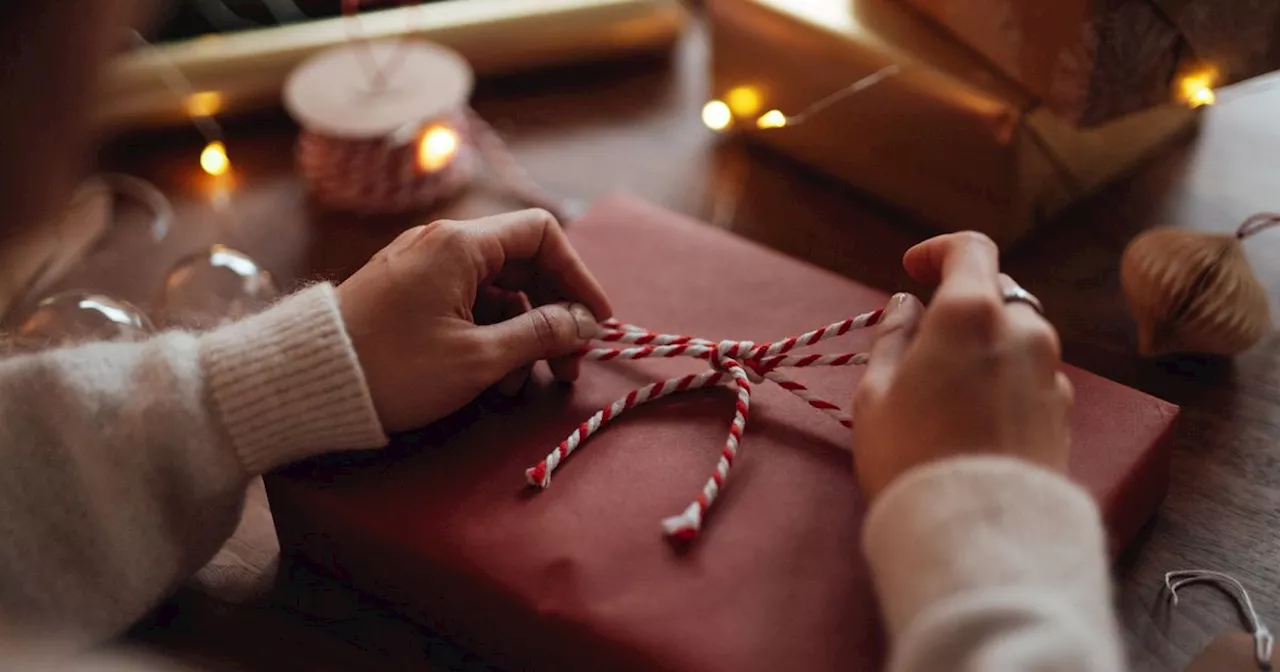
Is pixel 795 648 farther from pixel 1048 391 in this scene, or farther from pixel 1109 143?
pixel 1109 143

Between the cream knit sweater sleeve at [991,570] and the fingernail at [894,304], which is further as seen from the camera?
the fingernail at [894,304]

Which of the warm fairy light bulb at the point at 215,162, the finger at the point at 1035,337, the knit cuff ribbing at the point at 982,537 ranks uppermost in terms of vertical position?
the finger at the point at 1035,337

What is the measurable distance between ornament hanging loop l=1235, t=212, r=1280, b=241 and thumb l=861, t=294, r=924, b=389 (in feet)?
0.93

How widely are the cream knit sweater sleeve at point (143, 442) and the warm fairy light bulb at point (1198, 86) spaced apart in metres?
0.59

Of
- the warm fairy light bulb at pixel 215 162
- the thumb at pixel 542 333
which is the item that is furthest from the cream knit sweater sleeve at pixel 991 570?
the warm fairy light bulb at pixel 215 162

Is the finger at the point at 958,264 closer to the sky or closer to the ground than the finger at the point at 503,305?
closer to the sky

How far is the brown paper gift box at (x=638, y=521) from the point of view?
56 cm

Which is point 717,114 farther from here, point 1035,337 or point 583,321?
point 1035,337

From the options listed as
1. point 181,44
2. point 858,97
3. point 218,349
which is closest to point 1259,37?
point 858,97

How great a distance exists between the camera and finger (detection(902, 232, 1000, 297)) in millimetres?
556

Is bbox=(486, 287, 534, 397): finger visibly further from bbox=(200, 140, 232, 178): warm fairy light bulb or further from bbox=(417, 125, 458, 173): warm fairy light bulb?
bbox=(200, 140, 232, 178): warm fairy light bulb

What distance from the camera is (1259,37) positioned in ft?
2.54

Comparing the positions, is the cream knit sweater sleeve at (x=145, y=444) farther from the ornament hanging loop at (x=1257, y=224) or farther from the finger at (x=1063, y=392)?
the ornament hanging loop at (x=1257, y=224)

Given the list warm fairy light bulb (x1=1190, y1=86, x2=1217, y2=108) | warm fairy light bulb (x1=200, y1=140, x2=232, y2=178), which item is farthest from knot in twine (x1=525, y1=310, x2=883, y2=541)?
warm fairy light bulb (x1=200, y1=140, x2=232, y2=178)
